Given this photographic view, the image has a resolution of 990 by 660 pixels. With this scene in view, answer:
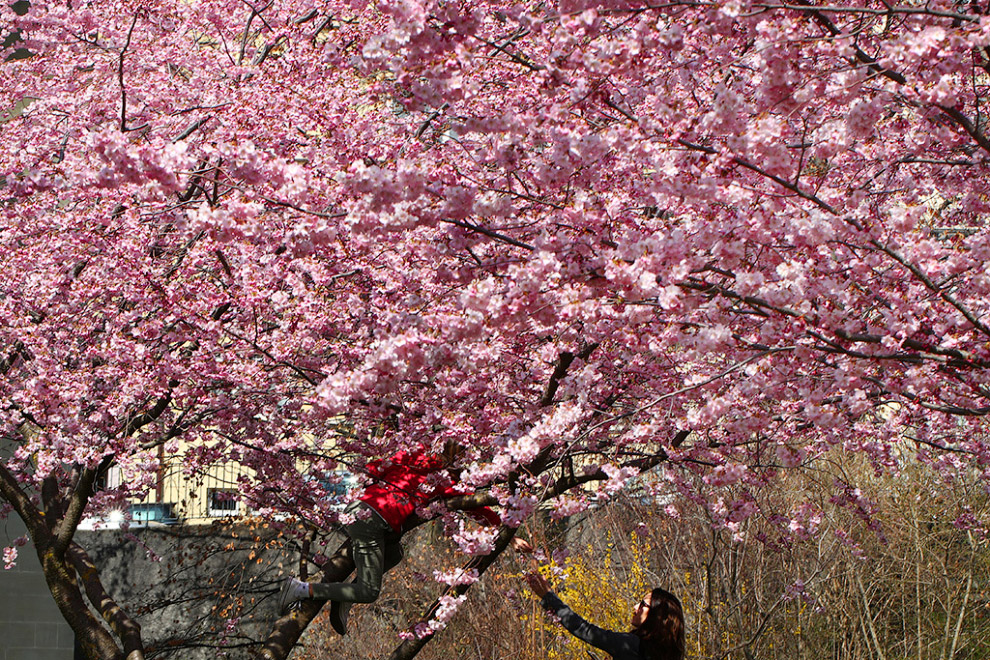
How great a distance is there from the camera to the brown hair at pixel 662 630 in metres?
4.62

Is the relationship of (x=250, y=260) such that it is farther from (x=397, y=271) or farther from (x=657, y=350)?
(x=657, y=350)

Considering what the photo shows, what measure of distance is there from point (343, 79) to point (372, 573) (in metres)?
3.09

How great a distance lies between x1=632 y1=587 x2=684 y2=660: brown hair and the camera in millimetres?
4617

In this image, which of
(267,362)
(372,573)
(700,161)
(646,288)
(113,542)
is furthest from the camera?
(113,542)

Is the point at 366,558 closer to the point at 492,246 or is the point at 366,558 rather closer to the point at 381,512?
the point at 381,512

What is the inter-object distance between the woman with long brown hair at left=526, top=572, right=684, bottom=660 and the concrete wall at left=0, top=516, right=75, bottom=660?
8.45 m

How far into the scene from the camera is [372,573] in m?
5.52

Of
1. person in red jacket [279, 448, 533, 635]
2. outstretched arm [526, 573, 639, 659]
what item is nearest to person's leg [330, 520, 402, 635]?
person in red jacket [279, 448, 533, 635]

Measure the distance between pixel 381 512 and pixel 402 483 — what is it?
20cm

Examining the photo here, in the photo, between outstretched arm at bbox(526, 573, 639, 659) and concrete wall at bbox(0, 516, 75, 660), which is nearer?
outstretched arm at bbox(526, 573, 639, 659)

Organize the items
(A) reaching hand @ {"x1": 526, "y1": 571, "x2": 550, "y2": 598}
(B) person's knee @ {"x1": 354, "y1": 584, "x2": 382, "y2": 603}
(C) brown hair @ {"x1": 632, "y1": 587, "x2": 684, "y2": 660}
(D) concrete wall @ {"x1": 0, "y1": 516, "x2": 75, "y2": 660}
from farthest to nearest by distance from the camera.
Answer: (D) concrete wall @ {"x1": 0, "y1": 516, "x2": 75, "y2": 660}, (B) person's knee @ {"x1": 354, "y1": 584, "x2": 382, "y2": 603}, (C) brown hair @ {"x1": 632, "y1": 587, "x2": 684, "y2": 660}, (A) reaching hand @ {"x1": 526, "y1": 571, "x2": 550, "y2": 598}

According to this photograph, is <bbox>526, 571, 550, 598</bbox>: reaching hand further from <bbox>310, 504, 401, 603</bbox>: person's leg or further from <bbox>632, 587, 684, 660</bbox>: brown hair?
<bbox>310, 504, 401, 603</bbox>: person's leg

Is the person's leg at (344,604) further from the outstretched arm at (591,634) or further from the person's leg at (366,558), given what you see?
the outstretched arm at (591,634)

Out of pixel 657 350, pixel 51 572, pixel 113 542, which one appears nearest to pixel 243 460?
pixel 51 572
